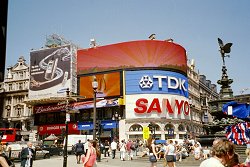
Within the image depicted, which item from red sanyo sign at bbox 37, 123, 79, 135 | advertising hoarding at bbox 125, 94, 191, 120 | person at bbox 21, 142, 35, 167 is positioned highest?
advertising hoarding at bbox 125, 94, 191, 120

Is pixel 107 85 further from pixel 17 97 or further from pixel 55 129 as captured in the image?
pixel 17 97

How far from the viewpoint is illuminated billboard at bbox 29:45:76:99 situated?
58.4 meters

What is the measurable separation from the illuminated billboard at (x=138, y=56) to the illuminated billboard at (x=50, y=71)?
3.67 m

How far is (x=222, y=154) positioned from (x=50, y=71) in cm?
5809

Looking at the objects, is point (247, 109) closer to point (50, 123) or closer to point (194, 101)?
point (50, 123)

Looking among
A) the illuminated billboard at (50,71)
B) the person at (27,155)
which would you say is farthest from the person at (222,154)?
the illuminated billboard at (50,71)

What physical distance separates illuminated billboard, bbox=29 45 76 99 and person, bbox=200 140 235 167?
54.7m

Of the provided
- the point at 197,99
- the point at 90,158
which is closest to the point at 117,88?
the point at 197,99

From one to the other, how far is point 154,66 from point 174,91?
5921 mm

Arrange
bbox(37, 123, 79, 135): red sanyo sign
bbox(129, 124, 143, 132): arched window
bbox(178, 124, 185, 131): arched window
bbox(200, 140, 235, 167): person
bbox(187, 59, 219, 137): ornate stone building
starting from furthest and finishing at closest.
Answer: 1. bbox(187, 59, 219, 137): ornate stone building
2. bbox(37, 123, 79, 135): red sanyo sign
3. bbox(178, 124, 185, 131): arched window
4. bbox(129, 124, 143, 132): arched window
5. bbox(200, 140, 235, 167): person

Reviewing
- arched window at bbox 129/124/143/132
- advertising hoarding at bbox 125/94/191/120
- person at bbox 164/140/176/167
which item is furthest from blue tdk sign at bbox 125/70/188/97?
person at bbox 164/140/176/167

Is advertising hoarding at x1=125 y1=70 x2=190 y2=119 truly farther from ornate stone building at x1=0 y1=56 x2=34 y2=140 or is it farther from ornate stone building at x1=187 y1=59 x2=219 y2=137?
ornate stone building at x1=0 y1=56 x2=34 y2=140

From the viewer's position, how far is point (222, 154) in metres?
4.12

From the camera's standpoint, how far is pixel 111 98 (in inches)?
2197
